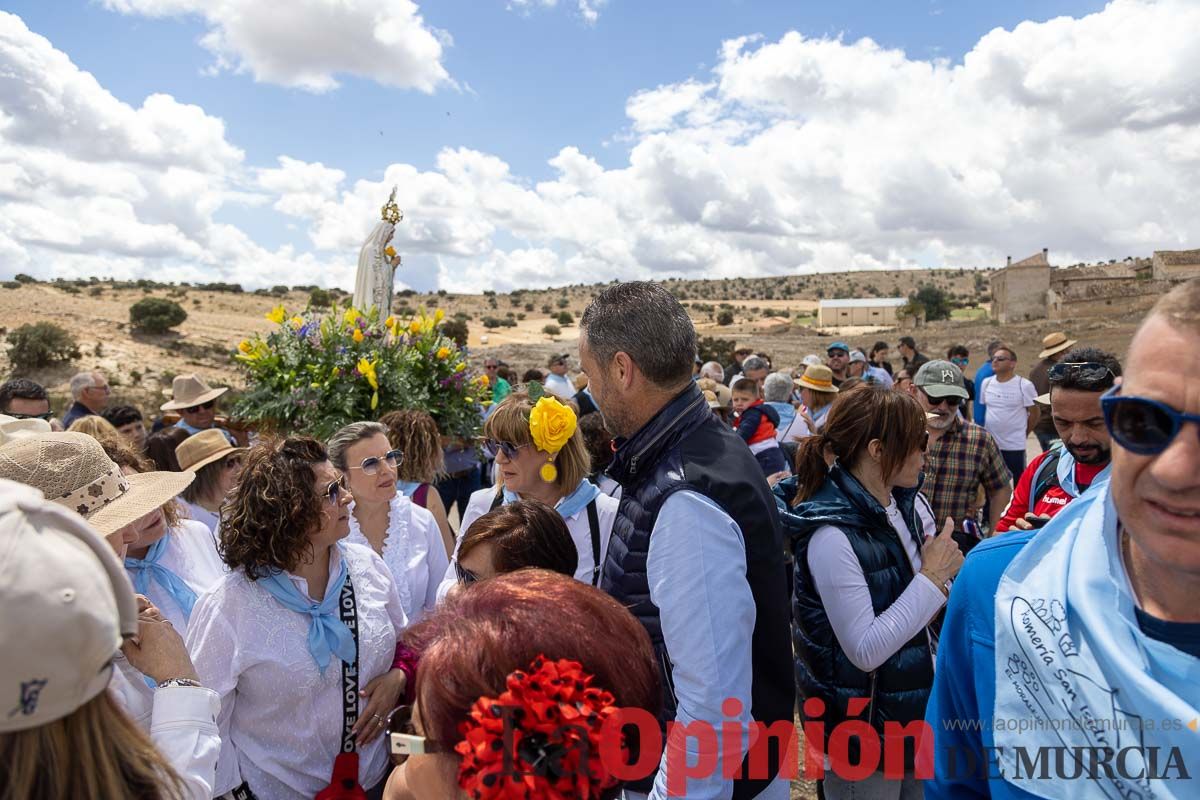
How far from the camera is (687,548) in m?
1.85

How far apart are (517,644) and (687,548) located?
2.02 ft

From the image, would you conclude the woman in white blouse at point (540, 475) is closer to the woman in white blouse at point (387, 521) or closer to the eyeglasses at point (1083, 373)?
the woman in white blouse at point (387, 521)

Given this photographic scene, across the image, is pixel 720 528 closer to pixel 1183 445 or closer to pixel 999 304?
pixel 1183 445

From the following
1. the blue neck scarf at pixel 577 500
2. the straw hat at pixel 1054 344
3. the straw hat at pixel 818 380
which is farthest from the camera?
the straw hat at pixel 1054 344

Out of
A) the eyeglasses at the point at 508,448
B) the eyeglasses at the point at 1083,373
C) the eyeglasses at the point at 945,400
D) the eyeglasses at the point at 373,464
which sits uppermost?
the eyeglasses at the point at 1083,373

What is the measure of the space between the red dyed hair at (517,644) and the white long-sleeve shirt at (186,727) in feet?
2.58

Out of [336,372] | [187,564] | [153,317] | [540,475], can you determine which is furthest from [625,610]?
[153,317]

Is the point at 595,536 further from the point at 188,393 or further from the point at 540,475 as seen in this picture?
the point at 188,393

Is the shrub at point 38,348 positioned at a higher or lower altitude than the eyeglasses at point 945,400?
lower

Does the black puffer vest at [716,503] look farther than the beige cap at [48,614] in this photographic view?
Yes

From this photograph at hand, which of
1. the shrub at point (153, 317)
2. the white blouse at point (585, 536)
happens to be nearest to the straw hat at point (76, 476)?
the white blouse at point (585, 536)

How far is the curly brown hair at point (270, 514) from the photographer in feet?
8.01

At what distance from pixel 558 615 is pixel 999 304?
5117cm

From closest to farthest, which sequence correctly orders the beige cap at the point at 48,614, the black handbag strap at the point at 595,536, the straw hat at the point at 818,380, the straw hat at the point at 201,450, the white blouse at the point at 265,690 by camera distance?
the beige cap at the point at 48,614
the white blouse at the point at 265,690
the black handbag strap at the point at 595,536
the straw hat at the point at 201,450
the straw hat at the point at 818,380
